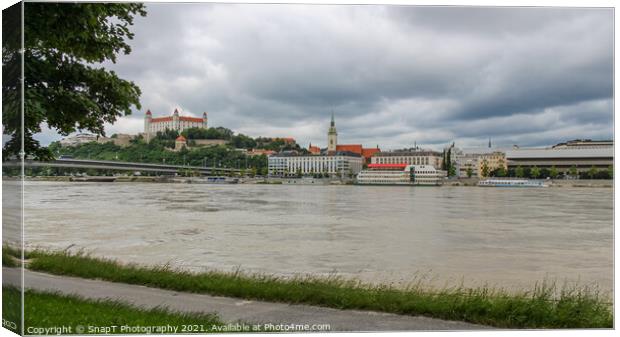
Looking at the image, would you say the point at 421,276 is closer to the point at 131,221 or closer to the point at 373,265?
the point at 373,265

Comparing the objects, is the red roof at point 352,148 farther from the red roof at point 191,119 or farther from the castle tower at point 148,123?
the castle tower at point 148,123

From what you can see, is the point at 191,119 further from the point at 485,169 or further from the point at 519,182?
the point at 519,182

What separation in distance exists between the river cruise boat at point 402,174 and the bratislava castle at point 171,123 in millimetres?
4391

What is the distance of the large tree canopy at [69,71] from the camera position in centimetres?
449

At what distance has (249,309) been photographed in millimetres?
4477

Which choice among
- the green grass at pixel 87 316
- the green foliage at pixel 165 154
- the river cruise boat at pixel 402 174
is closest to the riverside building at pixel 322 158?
the green foliage at pixel 165 154

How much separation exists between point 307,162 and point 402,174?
15.3 ft

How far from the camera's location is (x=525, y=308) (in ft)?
14.4

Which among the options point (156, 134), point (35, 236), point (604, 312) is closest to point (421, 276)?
point (604, 312)

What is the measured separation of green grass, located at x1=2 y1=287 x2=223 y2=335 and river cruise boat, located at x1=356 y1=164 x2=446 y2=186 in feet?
22.7

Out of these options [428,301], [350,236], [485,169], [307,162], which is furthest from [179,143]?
[350,236]

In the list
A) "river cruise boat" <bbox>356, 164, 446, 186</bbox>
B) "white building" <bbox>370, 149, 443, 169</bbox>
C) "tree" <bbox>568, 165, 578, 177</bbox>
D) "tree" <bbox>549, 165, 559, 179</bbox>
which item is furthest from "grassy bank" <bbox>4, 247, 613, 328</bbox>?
"river cruise boat" <bbox>356, 164, 446, 186</bbox>

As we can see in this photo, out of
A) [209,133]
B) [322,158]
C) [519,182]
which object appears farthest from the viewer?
[519,182]

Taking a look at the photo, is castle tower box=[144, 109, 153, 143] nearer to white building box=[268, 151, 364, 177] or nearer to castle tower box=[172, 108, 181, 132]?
castle tower box=[172, 108, 181, 132]
